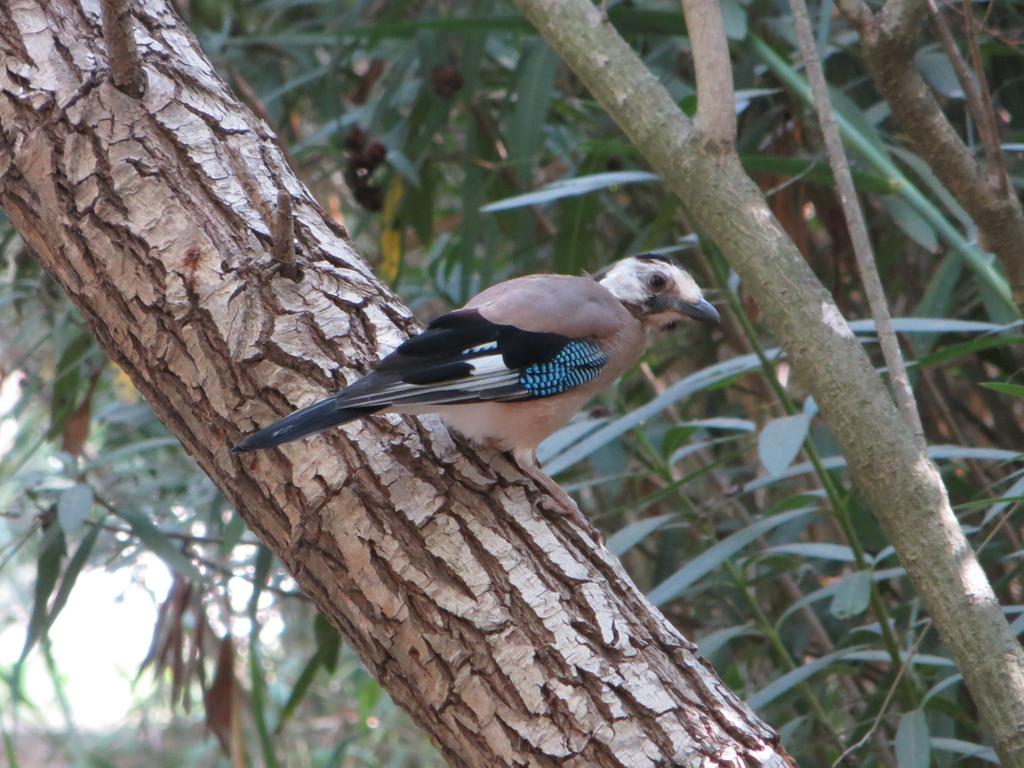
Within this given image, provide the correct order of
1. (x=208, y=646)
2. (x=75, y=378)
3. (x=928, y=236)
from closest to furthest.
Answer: (x=928, y=236), (x=75, y=378), (x=208, y=646)

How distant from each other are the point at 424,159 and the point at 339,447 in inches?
102

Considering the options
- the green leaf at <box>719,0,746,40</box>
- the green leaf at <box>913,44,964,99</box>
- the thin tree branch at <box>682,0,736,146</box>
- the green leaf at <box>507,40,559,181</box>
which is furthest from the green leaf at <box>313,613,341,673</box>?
the green leaf at <box>913,44,964,99</box>

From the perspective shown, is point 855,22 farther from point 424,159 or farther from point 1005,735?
point 424,159

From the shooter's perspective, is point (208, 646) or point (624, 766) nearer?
point (624, 766)

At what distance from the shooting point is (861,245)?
264 centimetres

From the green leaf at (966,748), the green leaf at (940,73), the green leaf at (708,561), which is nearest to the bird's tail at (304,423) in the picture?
the green leaf at (708,561)

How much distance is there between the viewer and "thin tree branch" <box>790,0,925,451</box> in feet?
8.21

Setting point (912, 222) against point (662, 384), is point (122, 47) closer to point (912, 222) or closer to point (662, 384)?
point (912, 222)

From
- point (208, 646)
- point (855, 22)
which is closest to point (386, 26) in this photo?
point (855, 22)

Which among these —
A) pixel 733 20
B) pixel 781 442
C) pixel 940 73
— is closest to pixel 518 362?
pixel 781 442

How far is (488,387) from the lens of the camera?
2566mm

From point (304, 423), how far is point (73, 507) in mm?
1574

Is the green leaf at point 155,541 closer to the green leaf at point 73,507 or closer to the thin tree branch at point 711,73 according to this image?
the green leaf at point 73,507

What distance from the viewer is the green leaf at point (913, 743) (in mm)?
2580
